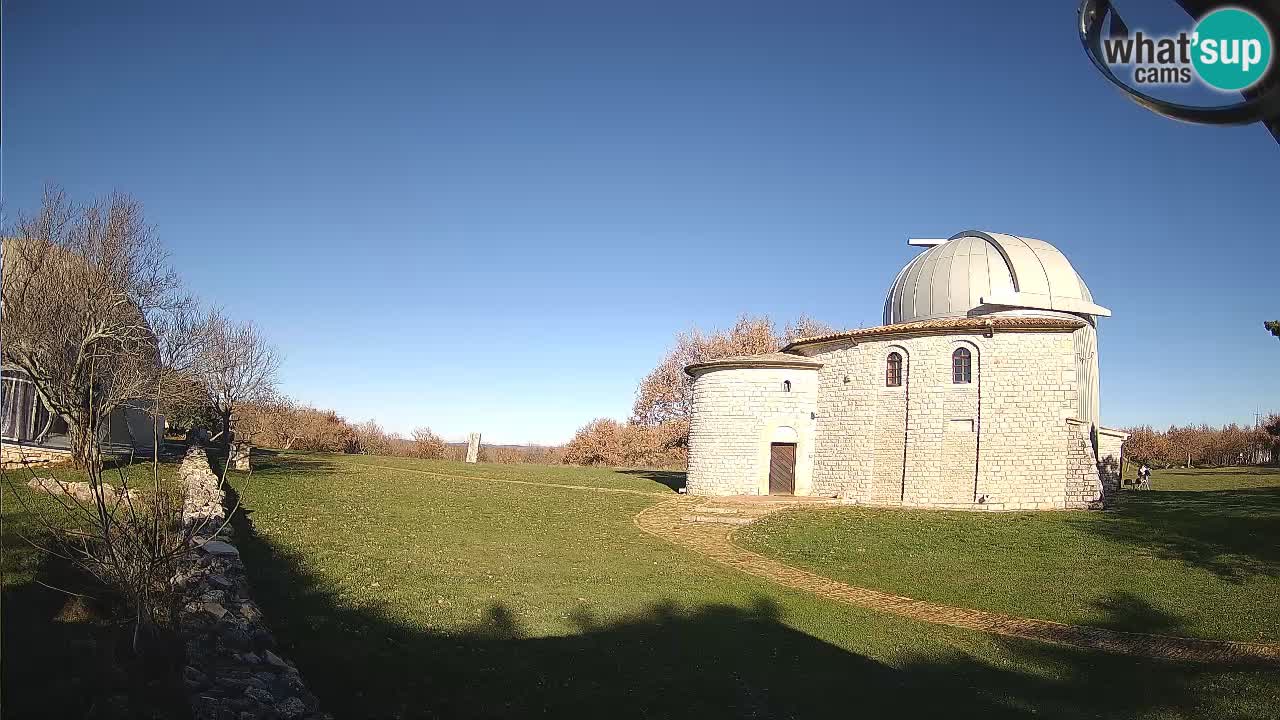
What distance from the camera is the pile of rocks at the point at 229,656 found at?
15.6 ft

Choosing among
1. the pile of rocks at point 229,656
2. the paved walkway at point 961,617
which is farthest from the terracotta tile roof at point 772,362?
the pile of rocks at point 229,656

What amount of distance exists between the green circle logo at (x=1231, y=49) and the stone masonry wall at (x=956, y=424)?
71.2ft

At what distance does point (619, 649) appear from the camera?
26.0ft

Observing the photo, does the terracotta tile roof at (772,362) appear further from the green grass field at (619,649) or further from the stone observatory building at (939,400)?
the green grass field at (619,649)

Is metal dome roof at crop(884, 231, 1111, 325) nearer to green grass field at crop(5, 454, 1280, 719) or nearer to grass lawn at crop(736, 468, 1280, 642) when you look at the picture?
grass lawn at crop(736, 468, 1280, 642)

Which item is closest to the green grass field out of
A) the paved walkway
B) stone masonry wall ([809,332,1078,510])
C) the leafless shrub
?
the paved walkway

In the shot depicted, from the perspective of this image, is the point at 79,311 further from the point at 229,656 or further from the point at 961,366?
the point at 961,366

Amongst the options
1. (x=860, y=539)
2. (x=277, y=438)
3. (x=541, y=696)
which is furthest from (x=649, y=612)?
(x=277, y=438)

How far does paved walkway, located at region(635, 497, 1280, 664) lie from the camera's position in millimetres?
8836

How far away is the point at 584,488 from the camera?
26391mm

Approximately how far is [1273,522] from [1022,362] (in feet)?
23.0

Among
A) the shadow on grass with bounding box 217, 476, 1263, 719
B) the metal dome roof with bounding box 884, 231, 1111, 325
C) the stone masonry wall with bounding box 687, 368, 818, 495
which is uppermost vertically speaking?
the metal dome roof with bounding box 884, 231, 1111, 325

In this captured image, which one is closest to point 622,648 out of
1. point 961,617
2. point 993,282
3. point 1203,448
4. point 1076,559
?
point 961,617

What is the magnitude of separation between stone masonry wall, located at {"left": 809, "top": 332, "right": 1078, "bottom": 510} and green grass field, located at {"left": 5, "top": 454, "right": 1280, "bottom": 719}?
11201mm
